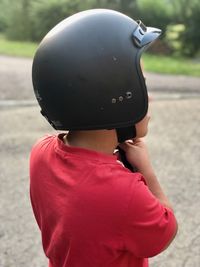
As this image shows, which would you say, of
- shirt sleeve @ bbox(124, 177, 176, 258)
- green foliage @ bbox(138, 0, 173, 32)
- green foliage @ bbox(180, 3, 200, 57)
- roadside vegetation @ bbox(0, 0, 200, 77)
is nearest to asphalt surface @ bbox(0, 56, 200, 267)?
shirt sleeve @ bbox(124, 177, 176, 258)

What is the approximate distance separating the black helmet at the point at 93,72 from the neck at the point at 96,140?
0.04 metres

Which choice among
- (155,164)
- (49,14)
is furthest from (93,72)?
(49,14)

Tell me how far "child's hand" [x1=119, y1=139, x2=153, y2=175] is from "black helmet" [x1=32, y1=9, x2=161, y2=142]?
9 cm

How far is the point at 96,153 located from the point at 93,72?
0.26m

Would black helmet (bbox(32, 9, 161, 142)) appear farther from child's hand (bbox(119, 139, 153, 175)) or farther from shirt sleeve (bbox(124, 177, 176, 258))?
shirt sleeve (bbox(124, 177, 176, 258))

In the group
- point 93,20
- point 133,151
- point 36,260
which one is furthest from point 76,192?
point 36,260

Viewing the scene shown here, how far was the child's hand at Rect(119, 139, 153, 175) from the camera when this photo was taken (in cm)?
191

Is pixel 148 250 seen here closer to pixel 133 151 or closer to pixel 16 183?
pixel 133 151

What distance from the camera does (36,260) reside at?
368 cm

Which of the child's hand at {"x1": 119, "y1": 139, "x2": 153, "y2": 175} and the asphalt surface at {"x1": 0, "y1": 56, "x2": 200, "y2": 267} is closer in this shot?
the child's hand at {"x1": 119, "y1": 139, "x2": 153, "y2": 175}

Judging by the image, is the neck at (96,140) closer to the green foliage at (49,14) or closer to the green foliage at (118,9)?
the green foliage at (118,9)

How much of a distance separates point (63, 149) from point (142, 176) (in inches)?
11.0

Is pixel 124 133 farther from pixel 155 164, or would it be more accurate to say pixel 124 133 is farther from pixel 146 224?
pixel 155 164

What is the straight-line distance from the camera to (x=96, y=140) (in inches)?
73.1
